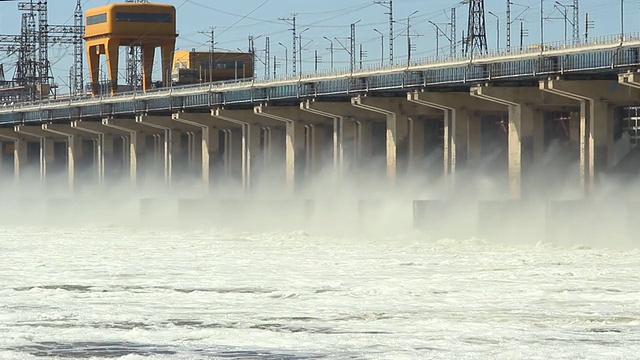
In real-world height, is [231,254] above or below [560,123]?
below

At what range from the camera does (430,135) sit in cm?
8069

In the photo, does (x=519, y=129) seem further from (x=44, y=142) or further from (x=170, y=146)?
(x=44, y=142)

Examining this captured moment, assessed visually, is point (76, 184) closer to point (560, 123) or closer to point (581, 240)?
point (560, 123)

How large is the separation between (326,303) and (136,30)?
342 ft

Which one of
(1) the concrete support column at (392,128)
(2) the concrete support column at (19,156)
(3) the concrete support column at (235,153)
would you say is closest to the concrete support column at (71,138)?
(2) the concrete support column at (19,156)

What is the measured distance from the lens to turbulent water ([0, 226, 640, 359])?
2472 centimetres

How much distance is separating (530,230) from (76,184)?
6088 cm

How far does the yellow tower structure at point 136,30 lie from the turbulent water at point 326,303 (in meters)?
81.1

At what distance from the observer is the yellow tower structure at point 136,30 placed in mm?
132375

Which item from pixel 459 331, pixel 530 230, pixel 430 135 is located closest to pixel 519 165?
pixel 530 230

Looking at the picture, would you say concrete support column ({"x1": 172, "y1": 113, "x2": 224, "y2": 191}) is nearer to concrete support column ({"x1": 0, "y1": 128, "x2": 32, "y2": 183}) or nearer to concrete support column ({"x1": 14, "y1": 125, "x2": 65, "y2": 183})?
concrete support column ({"x1": 14, "y1": 125, "x2": 65, "y2": 183})

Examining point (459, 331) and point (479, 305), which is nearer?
point (459, 331)

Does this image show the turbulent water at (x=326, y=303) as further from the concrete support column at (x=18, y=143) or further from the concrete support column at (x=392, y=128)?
the concrete support column at (x=18, y=143)

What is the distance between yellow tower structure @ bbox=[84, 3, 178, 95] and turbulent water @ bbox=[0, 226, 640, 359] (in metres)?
81.1
